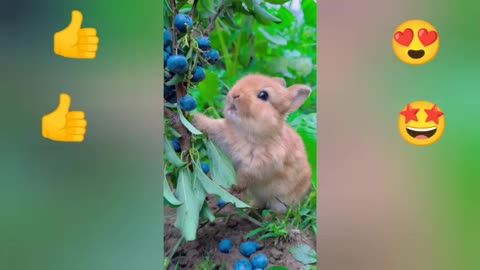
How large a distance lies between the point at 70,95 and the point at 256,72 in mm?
470

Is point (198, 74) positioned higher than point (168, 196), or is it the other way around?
point (198, 74)

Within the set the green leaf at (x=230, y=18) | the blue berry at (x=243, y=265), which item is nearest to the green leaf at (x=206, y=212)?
the blue berry at (x=243, y=265)

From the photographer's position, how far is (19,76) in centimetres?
149

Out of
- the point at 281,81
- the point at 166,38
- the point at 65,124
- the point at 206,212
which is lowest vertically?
the point at 206,212

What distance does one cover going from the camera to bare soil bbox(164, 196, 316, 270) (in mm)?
1396

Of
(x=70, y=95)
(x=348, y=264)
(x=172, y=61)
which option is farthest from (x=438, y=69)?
(x=70, y=95)

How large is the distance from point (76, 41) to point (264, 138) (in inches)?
19.8

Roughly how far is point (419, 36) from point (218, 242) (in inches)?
26.9

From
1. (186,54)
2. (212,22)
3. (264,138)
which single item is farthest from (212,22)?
(264,138)

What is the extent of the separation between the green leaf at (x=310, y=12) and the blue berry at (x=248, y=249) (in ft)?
1.80

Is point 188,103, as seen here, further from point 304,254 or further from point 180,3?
point 304,254

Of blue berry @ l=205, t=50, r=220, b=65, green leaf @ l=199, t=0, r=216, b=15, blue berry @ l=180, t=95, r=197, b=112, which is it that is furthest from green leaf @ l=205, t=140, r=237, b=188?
green leaf @ l=199, t=0, r=216, b=15

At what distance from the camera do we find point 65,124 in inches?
54.5

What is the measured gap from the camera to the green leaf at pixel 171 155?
1.39 meters
